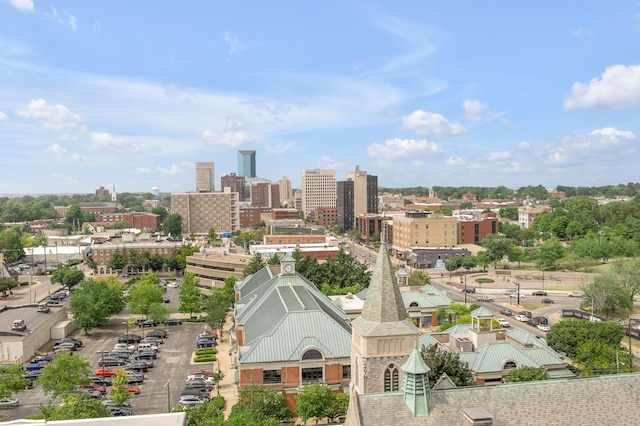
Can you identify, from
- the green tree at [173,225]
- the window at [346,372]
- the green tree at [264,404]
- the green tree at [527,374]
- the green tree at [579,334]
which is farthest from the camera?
the green tree at [173,225]

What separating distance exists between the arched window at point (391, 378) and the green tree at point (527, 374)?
17.2 m

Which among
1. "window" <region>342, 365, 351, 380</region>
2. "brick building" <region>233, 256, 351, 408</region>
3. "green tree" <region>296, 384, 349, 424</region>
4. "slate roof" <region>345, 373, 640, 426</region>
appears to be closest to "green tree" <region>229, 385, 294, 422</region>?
"green tree" <region>296, 384, 349, 424</region>

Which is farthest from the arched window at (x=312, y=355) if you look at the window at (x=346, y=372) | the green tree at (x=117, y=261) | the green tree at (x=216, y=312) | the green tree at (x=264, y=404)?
the green tree at (x=117, y=261)

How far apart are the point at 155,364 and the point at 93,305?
18.0 metres

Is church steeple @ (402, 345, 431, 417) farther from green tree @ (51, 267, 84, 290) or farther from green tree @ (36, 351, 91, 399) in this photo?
green tree @ (51, 267, 84, 290)

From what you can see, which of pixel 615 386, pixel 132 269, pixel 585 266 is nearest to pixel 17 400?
pixel 615 386

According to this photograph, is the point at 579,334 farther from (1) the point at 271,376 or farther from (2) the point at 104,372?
(2) the point at 104,372

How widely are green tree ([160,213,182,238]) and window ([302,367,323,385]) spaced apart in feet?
525

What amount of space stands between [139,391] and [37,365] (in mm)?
15866

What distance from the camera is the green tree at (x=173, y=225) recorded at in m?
194

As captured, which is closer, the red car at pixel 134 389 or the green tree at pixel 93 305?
the red car at pixel 134 389

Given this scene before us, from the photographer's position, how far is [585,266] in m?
124

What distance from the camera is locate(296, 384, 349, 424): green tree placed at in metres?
38.8

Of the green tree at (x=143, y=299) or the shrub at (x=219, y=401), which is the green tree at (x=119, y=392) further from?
the green tree at (x=143, y=299)
